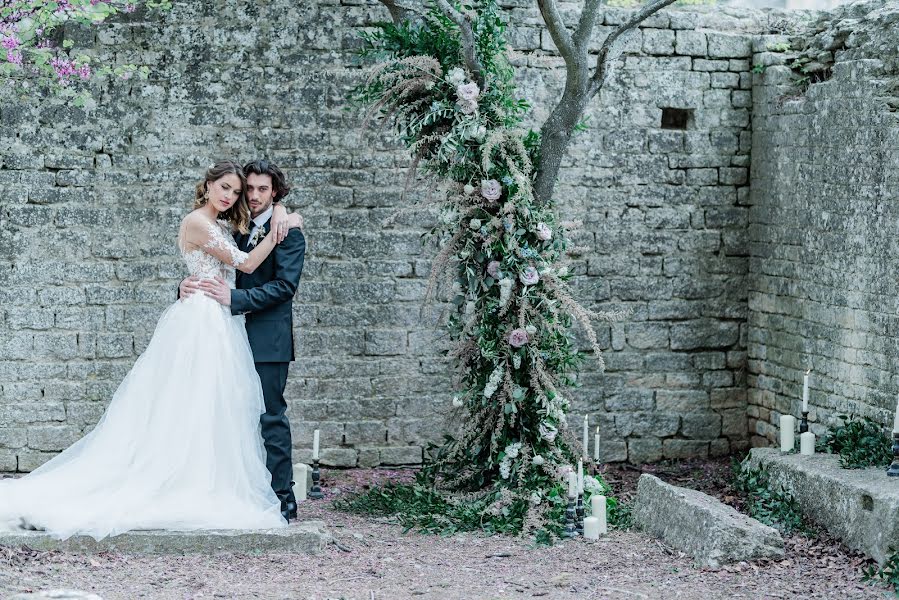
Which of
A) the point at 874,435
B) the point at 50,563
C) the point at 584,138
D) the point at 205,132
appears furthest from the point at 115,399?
the point at 874,435

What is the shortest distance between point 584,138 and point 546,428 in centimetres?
229

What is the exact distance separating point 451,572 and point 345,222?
9.07 feet

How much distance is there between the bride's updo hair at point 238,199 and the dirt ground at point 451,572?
64.3 inches

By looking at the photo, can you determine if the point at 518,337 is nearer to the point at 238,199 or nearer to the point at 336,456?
the point at 238,199

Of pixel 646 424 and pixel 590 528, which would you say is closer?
pixel 590 528

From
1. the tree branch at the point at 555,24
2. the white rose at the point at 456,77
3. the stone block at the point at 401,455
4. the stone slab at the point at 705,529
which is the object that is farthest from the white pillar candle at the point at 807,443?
the white rose at the point at 456,77

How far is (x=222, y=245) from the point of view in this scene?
5.35m

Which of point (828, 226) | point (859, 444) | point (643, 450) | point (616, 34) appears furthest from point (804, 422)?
point (616, 34)

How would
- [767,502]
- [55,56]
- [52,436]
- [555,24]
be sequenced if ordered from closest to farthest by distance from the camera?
[555,24], [767,502], [55,56], [52,436]

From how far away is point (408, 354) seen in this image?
707cm

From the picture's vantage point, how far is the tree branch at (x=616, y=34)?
5641 millimetres

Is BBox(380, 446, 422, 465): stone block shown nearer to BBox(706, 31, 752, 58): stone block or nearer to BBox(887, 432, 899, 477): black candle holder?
BBox(887, 432, 899, 477): black candle holder

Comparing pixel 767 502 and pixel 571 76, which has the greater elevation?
pixel 571 76

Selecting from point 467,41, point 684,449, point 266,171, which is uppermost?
point 467,41
